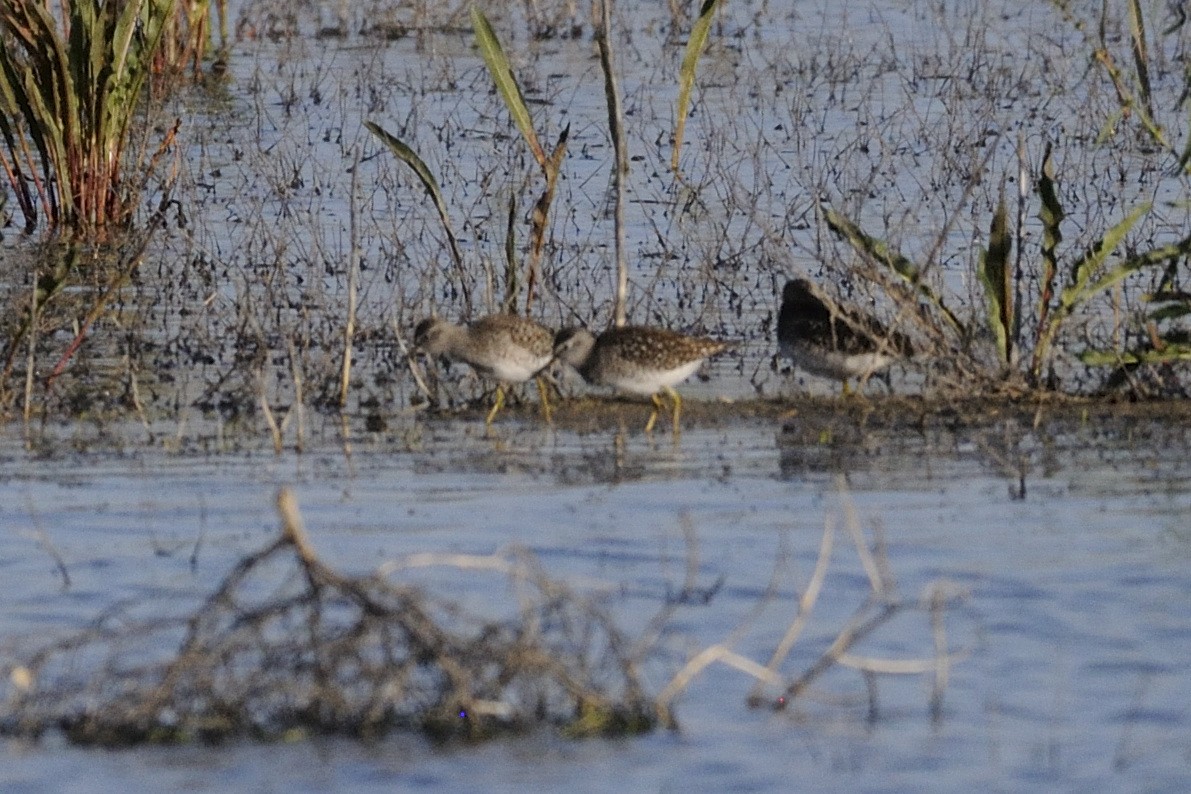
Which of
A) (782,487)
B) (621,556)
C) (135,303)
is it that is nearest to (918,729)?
(621,556)

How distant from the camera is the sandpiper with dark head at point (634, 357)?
11359mm

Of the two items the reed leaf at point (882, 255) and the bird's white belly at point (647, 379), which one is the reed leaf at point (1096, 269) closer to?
the reed leaf at point (882, 255)

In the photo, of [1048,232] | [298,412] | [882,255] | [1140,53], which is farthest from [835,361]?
[298,412]

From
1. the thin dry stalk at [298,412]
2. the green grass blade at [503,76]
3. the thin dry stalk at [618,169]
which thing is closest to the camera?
the thin dry stalk at [298,412]

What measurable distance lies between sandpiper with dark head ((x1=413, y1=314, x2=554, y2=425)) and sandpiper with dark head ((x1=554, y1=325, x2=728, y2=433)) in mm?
121

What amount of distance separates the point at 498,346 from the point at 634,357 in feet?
2.19

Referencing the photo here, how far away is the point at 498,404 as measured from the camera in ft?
38.2

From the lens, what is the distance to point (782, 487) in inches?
409

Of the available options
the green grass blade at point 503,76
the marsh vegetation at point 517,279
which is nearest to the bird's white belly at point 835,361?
the marsh vegetation at point 517,279

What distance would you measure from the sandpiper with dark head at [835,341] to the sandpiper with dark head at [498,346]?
1.25 metres

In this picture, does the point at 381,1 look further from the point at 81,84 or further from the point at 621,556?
the point at 621,556

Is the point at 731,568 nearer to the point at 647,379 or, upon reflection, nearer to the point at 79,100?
the point at 647,379

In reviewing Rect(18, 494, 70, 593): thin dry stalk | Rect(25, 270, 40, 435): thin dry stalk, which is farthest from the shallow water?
Rect(25, 270, 40, 435): thin dry stalk

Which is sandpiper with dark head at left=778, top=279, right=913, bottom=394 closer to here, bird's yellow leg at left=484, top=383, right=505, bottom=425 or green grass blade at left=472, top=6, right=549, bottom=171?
bird's yellow leg at left=484, top=383, right=505, bottom=425
